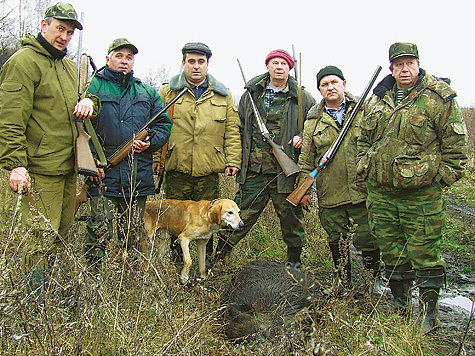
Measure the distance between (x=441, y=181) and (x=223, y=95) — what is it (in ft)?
7.96

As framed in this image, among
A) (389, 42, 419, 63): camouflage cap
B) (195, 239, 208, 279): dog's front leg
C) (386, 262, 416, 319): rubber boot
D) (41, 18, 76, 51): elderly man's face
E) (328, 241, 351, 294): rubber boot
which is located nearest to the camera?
(328, 241, 351, 294): rubber boot

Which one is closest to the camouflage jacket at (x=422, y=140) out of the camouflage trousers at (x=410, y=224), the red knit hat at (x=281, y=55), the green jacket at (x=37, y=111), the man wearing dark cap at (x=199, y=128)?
the camouflage trousers at (x=410, y=224)

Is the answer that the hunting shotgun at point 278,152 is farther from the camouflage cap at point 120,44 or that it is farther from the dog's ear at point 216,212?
the camouflage cap at point 120,44

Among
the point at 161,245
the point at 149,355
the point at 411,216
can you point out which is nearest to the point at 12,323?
the point at 149,355

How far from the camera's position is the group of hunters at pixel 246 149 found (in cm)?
310

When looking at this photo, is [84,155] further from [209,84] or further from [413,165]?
[413,165]

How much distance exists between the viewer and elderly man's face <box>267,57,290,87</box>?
4.40 meters

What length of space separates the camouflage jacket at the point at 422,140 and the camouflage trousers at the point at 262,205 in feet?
4.24

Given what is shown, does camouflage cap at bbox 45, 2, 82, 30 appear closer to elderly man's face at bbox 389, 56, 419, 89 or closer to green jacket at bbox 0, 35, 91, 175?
green jacket at bbox 0, 35, 91, 175

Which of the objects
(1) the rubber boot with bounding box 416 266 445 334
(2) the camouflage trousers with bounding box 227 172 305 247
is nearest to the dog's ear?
(2) the camouflage trousers with bounding box 227 172 305 247

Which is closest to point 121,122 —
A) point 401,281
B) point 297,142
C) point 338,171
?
point 297,142

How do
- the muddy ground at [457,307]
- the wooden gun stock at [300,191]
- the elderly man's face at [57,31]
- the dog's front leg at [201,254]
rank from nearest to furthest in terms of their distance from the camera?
the muddy ground at [457,307] < the elderly man's face at [57,31] < the wooden gun stock at [300,191] < the dog's front leg at [201,254]

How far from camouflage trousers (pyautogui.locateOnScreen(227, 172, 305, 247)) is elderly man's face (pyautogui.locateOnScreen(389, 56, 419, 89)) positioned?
1.74m

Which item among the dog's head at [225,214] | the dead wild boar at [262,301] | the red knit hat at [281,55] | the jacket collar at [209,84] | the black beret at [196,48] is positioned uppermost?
the red knit hat at [281,55]
